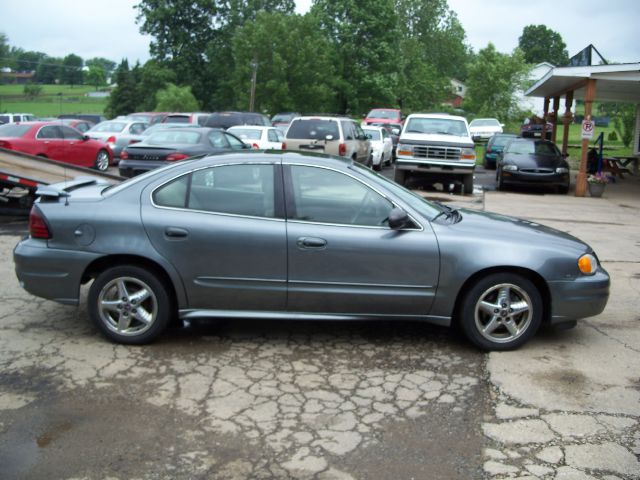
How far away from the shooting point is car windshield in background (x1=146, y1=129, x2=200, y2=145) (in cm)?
1445

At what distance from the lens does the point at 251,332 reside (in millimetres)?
5723

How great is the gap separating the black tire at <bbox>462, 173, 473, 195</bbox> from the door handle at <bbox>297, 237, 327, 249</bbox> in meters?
12.1

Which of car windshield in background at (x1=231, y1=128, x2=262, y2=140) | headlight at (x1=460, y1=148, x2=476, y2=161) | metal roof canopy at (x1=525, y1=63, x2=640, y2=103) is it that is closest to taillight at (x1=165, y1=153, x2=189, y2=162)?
headlight at (x1=460, y1=148, x2=476, y2=161)

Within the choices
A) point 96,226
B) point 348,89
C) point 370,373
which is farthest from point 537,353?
point 348,89

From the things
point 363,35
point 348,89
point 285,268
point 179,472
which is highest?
→ point 363,35

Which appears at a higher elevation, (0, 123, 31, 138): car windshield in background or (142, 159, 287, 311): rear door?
(0, 123, 31, 138): car windshield in background

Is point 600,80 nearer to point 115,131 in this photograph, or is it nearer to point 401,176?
point 401,176

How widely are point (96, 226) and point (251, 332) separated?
1.56 metres

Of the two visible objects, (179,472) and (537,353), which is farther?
(537,353)

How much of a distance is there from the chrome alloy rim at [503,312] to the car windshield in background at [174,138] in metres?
10.4

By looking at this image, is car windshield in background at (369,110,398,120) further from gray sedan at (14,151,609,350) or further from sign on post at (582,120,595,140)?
gray sedan at (14,151,609,350)

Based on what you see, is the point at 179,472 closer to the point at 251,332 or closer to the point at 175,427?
the point at 175,427

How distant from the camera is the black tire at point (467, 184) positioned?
54.7ft

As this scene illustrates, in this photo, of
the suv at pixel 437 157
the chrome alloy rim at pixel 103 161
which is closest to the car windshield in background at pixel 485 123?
the suv at pixel 437 157
